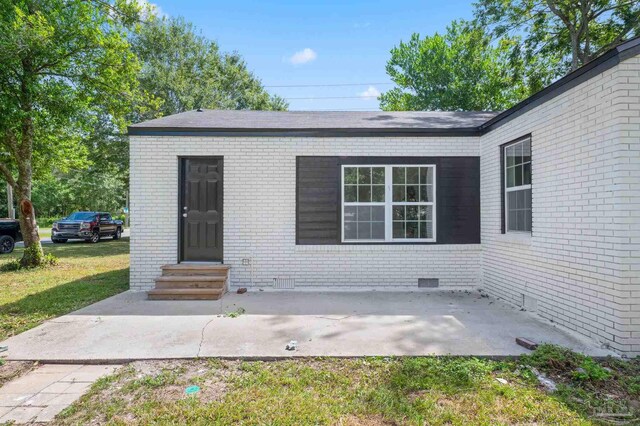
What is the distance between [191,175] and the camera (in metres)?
6.38

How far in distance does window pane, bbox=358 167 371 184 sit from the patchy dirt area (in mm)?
5254

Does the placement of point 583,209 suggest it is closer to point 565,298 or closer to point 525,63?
point 565,298

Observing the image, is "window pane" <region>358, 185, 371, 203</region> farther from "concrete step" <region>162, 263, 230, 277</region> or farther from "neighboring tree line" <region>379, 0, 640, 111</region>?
"neighboring tree line" <region>379, 0, 640, 111</region>

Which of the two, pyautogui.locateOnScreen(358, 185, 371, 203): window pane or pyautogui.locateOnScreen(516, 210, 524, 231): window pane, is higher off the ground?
pyautogui.locateOnScreen(358, 185, 371, 203): window pane

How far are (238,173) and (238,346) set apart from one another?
3.53 metres

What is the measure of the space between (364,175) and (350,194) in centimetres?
46

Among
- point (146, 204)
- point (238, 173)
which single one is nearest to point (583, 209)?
point (238, 173)

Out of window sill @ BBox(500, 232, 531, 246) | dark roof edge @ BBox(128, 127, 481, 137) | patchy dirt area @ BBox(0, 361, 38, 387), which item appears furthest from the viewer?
dark roof edge @ BBox(128, 127, 481, 137)

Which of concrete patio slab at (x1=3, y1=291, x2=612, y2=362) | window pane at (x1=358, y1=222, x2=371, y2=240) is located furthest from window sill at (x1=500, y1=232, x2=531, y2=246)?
window pane at (x1=358, y1=222, x2=371, y2=240)

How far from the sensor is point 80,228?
16.3 m

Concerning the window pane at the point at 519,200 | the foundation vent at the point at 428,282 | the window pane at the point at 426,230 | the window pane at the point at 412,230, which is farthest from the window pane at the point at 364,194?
the window pane at the point at 519,200

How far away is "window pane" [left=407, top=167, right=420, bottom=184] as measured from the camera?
21.0 feet

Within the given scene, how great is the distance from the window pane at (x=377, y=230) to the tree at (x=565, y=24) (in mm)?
11266

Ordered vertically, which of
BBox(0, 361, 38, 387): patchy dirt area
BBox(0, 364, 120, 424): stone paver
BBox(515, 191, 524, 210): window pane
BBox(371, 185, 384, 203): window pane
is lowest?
BBox(0, 364, 120, 424): stone paver
